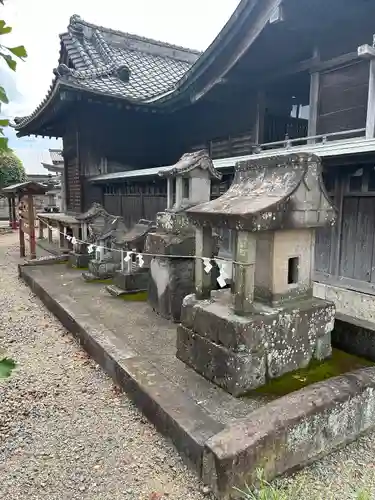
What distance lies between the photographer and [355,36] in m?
6.16

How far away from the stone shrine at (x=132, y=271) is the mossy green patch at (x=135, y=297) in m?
0.06

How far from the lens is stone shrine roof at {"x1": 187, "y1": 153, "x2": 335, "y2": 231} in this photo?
3098 mm

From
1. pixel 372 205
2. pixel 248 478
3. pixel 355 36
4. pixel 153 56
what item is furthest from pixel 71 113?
pixel 248 478

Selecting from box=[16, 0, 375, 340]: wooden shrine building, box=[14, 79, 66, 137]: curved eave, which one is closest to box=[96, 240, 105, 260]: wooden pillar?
box=[16, 0, 375, 340]: wooden shrine building

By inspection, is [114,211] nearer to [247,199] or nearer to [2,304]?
[2,304]

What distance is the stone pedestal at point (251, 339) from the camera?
3.28 m

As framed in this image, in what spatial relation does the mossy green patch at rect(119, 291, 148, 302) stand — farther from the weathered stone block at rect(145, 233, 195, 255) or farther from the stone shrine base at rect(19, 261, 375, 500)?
the stone shrine base at rect(19, 261, 375, 500)

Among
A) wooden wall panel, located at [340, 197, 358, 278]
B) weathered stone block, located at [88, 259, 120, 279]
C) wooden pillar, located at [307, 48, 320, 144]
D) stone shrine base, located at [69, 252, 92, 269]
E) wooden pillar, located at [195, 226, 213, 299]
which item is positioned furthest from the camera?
stone shrine base, located at [69, 252, 92, 269]

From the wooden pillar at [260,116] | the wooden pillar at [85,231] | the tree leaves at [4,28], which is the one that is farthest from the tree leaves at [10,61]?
the wooden pillar at [85,231]

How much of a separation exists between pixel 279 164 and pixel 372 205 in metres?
2.68

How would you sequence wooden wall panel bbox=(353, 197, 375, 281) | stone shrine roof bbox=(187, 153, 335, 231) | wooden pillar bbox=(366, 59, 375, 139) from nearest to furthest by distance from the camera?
stone shrine roof bbox=(187, 153, 335, 231) < wooden pillar bbox=(366, 59, 375, 139) < wooden wall panel bbox=(353, 197, 375, 281)

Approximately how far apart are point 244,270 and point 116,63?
11.0 m

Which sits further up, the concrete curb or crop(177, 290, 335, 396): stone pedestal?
crop(177, 290, 335, 396): stone pedestal

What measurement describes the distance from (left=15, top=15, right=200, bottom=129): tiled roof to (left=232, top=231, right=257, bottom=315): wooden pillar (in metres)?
7.51
